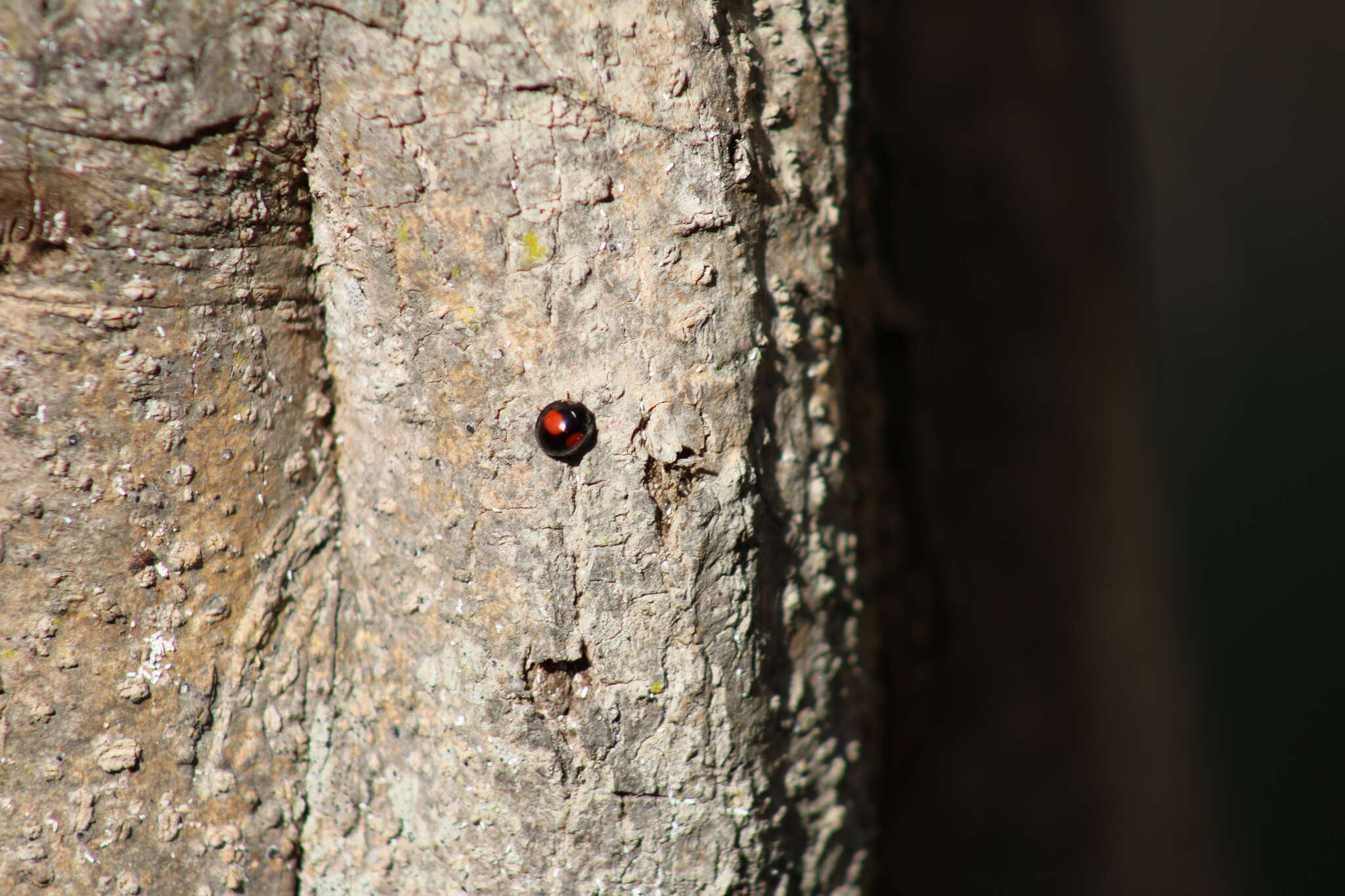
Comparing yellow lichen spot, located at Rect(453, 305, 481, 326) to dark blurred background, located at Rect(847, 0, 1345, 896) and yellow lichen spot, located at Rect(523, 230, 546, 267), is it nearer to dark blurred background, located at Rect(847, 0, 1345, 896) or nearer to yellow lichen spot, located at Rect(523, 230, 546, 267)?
yellow lichen spot, located at Rect(523, 230, 546, 267)

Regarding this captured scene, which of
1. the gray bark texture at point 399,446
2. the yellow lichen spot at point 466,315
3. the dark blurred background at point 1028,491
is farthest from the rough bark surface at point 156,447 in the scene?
the dark blurred background at point 1028,491

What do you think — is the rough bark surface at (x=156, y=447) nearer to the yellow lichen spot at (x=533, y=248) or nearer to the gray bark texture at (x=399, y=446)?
the gray bark texture at (x=399, y=446)

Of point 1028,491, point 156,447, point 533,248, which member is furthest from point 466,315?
point 1028,491

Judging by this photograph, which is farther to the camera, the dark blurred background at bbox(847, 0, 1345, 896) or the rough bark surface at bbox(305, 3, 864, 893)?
the dark blurred background at bbox(847, 0, 1345, 896)

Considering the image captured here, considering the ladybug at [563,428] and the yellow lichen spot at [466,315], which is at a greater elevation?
the yellow lichen spot at [466,315]

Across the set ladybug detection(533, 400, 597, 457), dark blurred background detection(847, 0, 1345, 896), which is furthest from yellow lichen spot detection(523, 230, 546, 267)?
dark blurred background detection(847, 0, 1345, 896)

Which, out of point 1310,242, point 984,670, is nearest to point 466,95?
point 984,670
